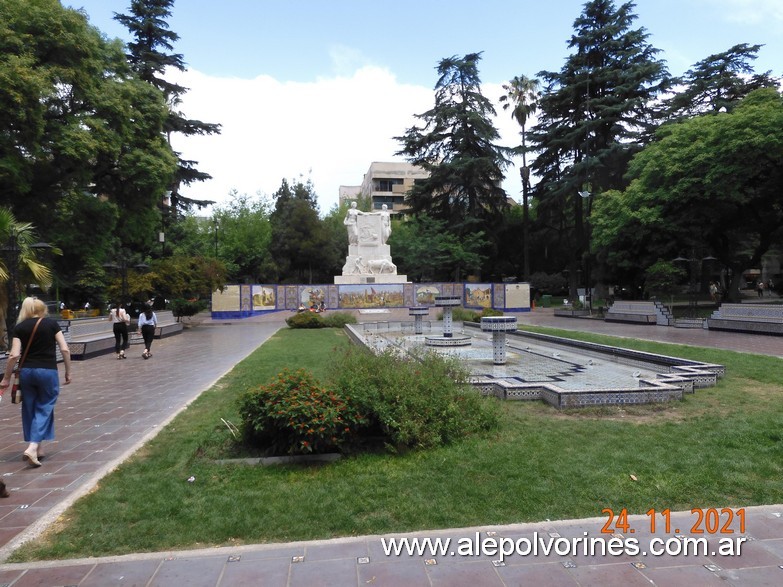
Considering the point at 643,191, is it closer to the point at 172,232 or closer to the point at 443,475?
the point at 443,475

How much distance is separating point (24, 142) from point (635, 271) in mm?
31714

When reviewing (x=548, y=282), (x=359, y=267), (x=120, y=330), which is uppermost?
(x=359, y=267)

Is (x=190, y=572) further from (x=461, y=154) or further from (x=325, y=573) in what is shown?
(x=461, y=154)

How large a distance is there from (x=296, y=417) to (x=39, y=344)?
291cm

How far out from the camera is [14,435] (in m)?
6.43

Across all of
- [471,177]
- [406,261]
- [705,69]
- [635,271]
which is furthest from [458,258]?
[705,69]

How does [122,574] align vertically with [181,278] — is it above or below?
below

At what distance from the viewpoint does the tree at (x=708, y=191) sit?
73.8 ft

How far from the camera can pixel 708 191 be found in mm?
23906

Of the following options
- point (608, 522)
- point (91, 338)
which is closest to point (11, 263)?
point (91, 338)

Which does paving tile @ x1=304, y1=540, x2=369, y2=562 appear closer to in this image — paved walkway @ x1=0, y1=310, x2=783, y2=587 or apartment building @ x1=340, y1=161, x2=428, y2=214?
paved walkway @ x1=0, y1=310, x2=783, y2=587

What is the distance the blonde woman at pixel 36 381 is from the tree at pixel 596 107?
35.4m

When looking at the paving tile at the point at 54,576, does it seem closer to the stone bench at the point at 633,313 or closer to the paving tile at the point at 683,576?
the paving tile at the point at 683,576

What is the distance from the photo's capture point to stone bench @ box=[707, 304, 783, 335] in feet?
58.8
